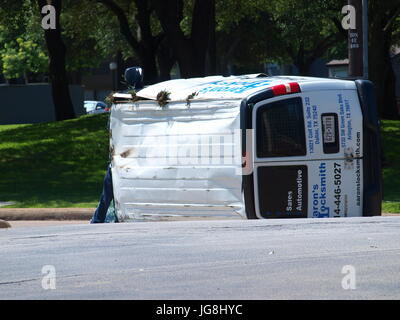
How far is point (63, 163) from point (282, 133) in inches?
533

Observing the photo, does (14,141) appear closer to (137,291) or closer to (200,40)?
(200,40)

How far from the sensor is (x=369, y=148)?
12.0 meters

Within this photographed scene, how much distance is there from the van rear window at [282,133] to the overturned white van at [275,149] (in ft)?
0.04

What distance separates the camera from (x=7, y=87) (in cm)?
4831

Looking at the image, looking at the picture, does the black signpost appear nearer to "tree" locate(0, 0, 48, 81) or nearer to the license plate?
the license plate

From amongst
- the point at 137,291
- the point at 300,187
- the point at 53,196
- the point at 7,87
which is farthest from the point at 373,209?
the point at 7,87

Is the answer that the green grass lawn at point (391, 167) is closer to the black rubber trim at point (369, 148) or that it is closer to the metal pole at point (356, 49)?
the metal pole at point (356, 49)

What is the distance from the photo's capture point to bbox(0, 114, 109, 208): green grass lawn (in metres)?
19.7

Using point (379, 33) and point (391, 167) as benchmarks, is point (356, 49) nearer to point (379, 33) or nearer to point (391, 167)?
point (391, 167)

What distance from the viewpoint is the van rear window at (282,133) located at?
1183 cm

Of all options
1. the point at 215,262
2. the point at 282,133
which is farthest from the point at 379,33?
the point at 215,262

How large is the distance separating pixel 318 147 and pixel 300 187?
56cm
